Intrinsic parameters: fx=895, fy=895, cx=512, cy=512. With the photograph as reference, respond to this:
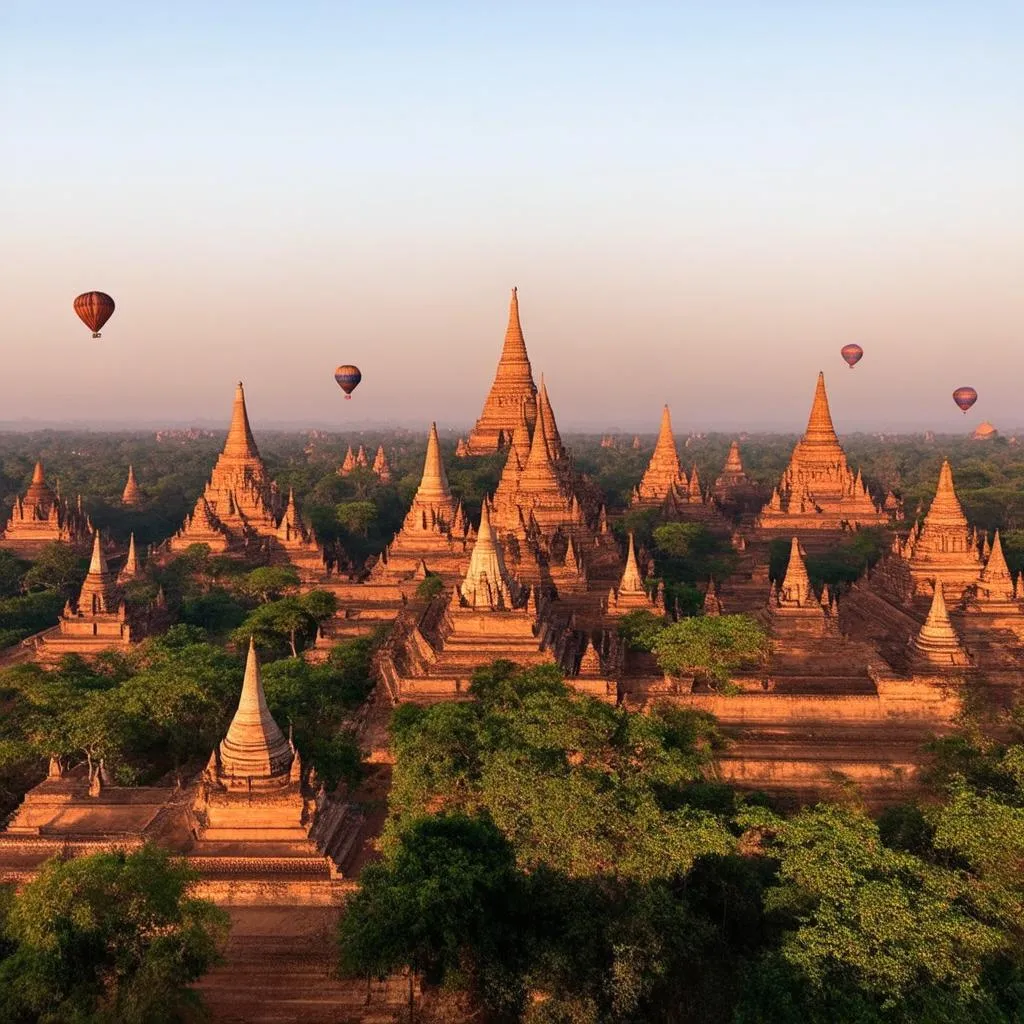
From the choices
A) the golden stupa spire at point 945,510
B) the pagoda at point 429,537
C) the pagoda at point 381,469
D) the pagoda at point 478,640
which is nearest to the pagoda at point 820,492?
the golden stupa spire at point 945,510

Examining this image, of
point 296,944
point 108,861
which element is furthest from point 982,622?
point 108,861

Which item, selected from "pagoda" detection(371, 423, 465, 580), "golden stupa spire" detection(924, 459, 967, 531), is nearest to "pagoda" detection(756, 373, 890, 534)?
"golden stupa spire" detection(924, 459, 967, 531)

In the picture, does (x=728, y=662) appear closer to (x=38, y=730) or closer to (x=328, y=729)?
(x=328, y=729)

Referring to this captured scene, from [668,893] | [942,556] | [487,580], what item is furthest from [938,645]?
[668,893]

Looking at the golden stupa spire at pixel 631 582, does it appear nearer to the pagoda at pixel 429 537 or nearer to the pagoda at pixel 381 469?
the pagoda at pixel 429 537

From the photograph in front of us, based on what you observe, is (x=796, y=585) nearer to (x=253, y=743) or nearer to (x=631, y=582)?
(x=631, y=582)

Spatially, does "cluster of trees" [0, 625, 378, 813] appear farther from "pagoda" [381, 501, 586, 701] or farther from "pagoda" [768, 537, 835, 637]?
"pagoda" [768, 537, 835, 637]
